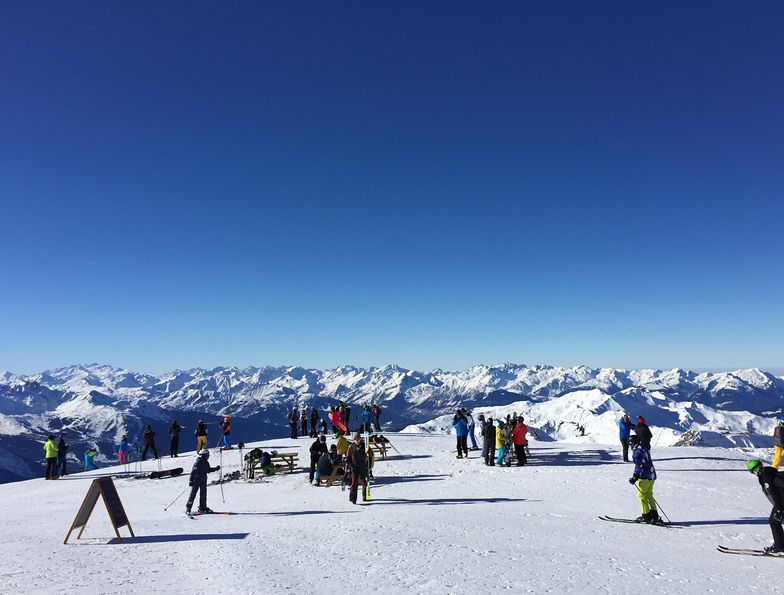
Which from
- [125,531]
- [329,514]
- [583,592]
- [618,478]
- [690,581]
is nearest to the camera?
[583,592]

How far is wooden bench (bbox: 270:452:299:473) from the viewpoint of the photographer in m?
21.0

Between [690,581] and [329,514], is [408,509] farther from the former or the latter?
[690,581]

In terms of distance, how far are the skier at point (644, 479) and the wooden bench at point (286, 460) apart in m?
14.8

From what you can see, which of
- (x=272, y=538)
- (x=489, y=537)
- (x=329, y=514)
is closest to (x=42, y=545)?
(x=272, y=538)

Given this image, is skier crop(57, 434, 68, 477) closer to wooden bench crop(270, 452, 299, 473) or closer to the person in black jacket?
wooden bench crop(270, 452, 299, 473)

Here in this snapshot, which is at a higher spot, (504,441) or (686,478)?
(504,441)

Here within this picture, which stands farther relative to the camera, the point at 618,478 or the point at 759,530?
the point at 618,478

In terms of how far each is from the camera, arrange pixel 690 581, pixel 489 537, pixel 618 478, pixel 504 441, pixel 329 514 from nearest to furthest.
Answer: pixel 690 581, pixel 489 537, pixel 329 514, pixel 618 478, pixel 504 441

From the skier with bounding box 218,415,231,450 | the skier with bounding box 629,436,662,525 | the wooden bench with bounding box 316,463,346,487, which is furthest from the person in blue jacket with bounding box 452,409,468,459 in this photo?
the skier with bounding box 218,415,231,450

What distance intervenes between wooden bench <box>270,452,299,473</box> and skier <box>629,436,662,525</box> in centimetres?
1479

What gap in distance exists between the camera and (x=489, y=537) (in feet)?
33.5

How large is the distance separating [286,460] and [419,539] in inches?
516

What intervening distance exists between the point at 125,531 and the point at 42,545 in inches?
71.3

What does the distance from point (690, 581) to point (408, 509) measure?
7536 millimetres
